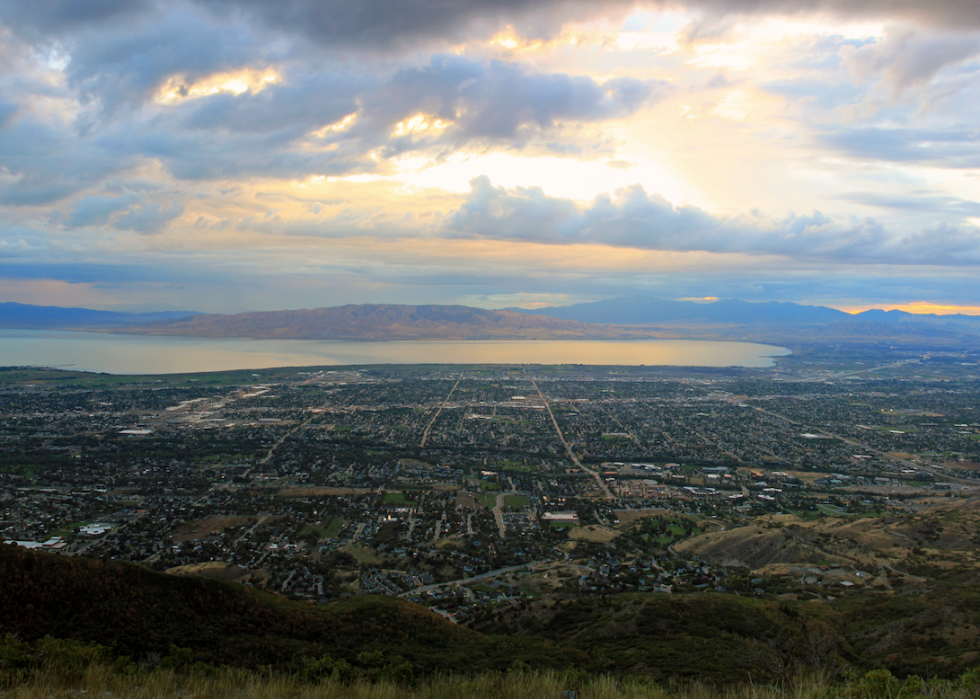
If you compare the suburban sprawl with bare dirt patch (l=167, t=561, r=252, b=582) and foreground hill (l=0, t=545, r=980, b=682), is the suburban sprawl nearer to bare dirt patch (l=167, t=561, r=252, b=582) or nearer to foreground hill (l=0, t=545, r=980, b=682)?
→ bare dirt patch (l=167, t=561, r=252, b=582)

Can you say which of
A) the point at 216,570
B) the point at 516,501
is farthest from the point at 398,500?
the point at 216,570

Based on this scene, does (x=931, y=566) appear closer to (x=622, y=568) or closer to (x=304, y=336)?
(x=622, y=568)

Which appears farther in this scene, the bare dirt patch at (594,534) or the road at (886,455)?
the road at (886,455)

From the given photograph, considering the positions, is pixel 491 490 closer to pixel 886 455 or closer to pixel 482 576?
pixel 482 576

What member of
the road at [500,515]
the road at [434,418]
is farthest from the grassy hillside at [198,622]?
the road at [434,418]

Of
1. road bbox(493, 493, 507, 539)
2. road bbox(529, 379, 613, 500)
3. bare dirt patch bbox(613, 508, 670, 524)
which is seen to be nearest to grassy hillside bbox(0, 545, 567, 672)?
road bbox(493, 493, 507, 539)

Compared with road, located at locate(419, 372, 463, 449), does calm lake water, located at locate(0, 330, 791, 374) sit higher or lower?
higher

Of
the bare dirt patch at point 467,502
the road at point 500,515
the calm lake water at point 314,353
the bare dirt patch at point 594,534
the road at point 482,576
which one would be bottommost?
the road at point 482,576

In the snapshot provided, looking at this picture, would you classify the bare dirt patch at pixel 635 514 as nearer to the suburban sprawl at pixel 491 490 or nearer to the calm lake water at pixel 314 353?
the suburban sprawl at pixel 491 490

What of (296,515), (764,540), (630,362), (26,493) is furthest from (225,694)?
(630,362)
